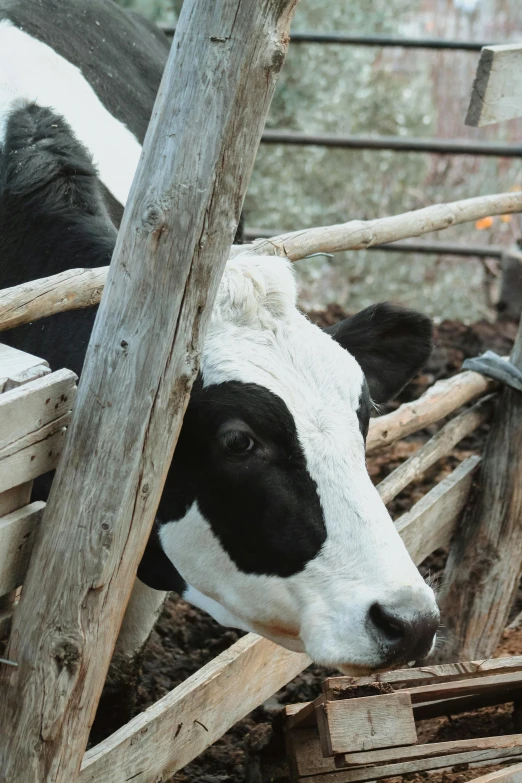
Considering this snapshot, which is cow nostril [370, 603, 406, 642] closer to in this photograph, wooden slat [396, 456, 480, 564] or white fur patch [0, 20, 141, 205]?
wooden slat [396, 456, 480, 564]

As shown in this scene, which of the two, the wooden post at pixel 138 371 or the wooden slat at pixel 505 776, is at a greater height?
the wooden post at pixel 138 371

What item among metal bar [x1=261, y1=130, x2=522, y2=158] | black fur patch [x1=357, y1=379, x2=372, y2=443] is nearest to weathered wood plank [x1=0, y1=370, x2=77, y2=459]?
black fur patch [x1=357, y1=379, x2=372, y2=443]

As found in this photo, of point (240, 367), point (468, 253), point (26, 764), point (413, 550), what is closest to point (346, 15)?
point (468, 253)

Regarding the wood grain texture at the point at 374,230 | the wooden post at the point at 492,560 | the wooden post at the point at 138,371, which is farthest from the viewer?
the wooden post at the point at 492,560

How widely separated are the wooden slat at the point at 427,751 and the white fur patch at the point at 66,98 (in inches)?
63.2

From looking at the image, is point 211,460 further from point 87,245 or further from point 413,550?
point 413,550

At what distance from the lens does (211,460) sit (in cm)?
201

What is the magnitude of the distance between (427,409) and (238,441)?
1375 millimetres

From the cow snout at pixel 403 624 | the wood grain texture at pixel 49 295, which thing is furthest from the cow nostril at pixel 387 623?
the wood grain texture at pixel 49 295

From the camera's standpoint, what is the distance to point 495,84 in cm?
283

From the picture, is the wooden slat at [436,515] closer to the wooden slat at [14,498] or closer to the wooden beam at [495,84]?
the wooden beam at [495,84]

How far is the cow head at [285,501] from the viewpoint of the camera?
1.88m

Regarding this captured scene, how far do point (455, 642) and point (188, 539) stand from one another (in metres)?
1.43

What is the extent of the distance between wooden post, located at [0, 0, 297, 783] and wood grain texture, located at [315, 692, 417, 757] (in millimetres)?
599
